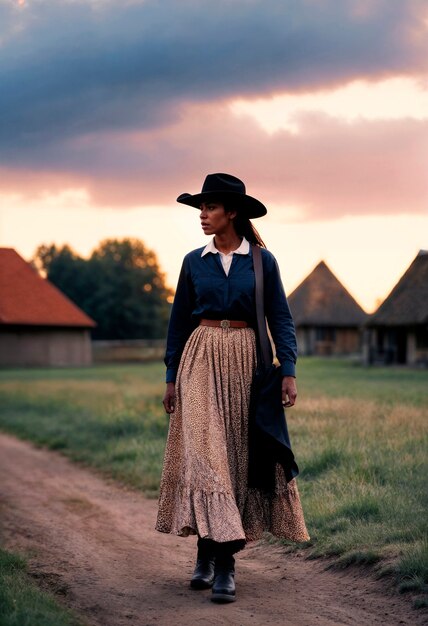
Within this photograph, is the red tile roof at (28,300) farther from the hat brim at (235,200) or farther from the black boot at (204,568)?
the black boot at (204,568)

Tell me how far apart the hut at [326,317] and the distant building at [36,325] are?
12566 millimetres

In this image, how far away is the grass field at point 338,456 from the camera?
16.9 ft

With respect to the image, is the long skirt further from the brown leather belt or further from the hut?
the hut

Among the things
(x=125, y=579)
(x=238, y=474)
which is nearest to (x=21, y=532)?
(x=125, y=579)

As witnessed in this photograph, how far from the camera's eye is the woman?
4453mm

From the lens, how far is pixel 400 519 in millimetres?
5445

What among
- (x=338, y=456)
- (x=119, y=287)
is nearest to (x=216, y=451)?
(x=338, y=456)

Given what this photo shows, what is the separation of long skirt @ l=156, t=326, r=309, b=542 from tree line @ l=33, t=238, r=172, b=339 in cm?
5127

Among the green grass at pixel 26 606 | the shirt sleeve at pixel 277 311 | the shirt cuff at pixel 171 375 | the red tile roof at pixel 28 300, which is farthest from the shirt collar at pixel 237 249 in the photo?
the red tile roof at pixel 28 300

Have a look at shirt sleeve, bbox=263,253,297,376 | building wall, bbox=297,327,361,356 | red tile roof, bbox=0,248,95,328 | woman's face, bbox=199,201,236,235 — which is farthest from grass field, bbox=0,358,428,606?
building wall, bbox=297,327,361,356

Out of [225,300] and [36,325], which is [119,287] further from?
[225,300]

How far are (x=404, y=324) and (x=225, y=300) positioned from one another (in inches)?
1239

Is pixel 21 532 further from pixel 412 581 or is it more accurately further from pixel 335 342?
pixel 335 342

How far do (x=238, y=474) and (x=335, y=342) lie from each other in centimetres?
4501
